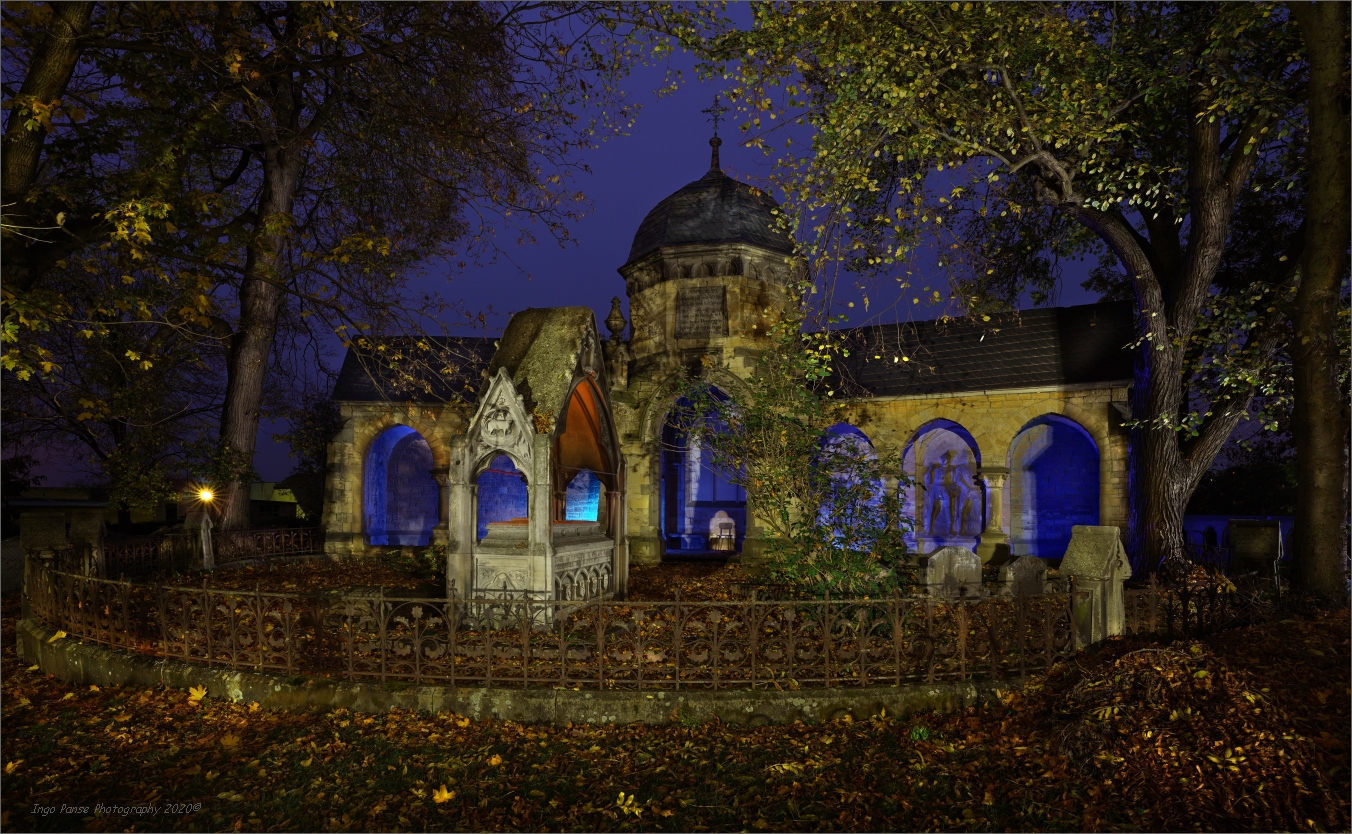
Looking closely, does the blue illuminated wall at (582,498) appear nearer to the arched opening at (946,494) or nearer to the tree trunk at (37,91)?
the arched opening at (946,494)

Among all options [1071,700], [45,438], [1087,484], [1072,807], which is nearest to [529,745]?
[1072,807]

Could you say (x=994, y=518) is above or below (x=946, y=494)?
below

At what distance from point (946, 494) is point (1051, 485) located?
8.27ft

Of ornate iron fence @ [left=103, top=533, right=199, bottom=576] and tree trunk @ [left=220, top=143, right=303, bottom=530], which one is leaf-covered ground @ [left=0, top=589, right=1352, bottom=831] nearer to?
ornate iron fence @ [left=103, top=533, right=199, bottom=576]

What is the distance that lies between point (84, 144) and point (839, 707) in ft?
33.0

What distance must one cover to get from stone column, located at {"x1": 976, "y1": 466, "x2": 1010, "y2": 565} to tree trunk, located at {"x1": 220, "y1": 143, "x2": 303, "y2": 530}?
15.6 m

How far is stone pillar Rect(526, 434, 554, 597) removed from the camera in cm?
765

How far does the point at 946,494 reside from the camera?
18.5m

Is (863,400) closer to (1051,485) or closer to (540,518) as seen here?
(1051,485)

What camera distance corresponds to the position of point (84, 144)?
26.8ft

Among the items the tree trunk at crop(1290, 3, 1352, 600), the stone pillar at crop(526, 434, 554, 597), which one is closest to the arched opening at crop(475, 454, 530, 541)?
the stone pillar at crop(526, 434, 554, 597)

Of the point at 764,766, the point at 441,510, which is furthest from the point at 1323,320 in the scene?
the point at 441,510

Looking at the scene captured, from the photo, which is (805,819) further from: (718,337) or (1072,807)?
(718,337)

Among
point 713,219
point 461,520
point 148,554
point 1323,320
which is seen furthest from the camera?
point 713,219
